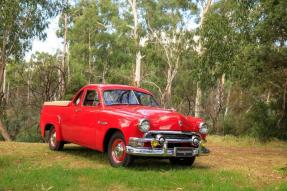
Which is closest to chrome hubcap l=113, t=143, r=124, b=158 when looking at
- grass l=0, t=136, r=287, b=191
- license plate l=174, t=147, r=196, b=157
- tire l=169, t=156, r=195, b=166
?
grass l=0, t=136, r=287, b=191

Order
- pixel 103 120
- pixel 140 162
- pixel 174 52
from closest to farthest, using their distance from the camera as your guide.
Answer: pixel 103 120 → pixel 140 162 → pixel 174 52

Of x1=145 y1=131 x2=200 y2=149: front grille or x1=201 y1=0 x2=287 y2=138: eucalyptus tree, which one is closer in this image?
x1=145 y1=131 x2=200 y2=149: front grille

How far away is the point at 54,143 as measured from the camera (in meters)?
12.0

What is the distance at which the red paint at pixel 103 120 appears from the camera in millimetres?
9039

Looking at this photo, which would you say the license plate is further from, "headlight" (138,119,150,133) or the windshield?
the windshield

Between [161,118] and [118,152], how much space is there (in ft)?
3.75

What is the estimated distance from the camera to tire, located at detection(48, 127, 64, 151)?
11.9 metres

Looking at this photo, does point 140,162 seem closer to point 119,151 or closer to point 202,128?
point 119,151

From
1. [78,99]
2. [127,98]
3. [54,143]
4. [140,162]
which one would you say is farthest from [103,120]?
[54,143]

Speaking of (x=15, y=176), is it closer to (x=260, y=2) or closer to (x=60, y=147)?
(x=60, y=147)

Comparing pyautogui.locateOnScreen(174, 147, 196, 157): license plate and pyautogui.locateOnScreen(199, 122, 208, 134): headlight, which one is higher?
pyautogui.locateOnScreen(199, 122, 208, 134): headlight

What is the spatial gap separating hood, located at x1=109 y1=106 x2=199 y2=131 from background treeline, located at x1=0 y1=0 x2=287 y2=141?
6249mm

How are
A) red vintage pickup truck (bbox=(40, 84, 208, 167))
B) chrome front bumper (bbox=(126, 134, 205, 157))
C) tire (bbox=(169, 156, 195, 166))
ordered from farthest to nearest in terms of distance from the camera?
tire (bbox=(169, 156, 195, 166)), red vintage pickup truck (bbox=(40, 84, 208, 167)), chrome front bumper (bbox=(126, 134, 205, 157))

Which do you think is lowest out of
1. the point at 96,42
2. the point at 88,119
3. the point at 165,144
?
the point at 165,144
